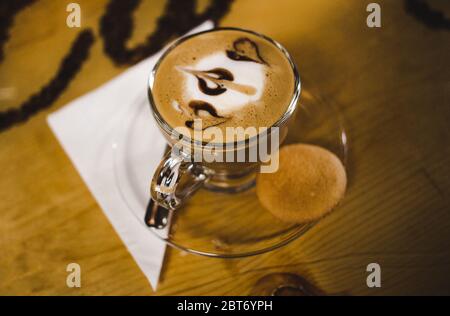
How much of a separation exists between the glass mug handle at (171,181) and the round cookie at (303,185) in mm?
119

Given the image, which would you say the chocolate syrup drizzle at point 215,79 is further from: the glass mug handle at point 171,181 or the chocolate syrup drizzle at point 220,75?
the glass mug handle at point 171,181

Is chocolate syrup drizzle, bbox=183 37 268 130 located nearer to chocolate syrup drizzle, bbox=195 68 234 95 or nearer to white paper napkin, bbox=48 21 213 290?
chocolate syrup drizzle, bbox=195 68 234 95

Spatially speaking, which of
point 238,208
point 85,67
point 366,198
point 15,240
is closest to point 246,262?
point 238,208

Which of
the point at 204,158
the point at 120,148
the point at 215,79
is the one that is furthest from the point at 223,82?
the point at 120,148

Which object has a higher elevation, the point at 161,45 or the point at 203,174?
the point at 161,45

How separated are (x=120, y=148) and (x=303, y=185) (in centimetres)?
31

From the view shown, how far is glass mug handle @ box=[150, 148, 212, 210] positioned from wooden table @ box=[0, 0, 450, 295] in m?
0.09

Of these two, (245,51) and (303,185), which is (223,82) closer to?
(245,51)

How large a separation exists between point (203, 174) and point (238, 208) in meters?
0.08

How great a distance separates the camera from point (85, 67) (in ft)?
2.64

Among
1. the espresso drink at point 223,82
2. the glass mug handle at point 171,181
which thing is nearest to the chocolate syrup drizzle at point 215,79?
the espresso drink at point 223,82

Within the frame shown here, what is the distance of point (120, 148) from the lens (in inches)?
28.8

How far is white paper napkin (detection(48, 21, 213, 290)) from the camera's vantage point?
67cm
